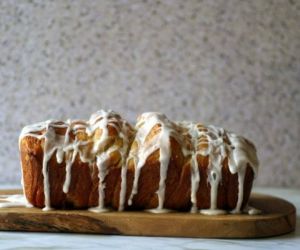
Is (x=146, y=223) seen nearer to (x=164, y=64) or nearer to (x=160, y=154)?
(x=160, y=154)

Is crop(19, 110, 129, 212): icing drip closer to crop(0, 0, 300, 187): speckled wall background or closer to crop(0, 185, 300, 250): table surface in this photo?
crop(0, 185, 300, 250): table surface

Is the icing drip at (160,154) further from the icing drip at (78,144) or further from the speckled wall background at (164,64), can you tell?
the speckled wall background at (164,64)

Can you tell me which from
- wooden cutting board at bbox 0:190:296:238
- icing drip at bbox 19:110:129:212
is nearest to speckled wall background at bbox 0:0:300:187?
icing drip at bbox 19:110:129:212

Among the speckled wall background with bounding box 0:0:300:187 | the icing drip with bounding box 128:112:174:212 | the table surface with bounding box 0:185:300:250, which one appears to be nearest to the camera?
the table surface with bounding box 0:185:300:250

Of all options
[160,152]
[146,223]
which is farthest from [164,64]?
[146,223]

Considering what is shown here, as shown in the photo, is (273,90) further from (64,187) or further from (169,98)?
(64,187)

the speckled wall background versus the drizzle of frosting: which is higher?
the speckled wall background
